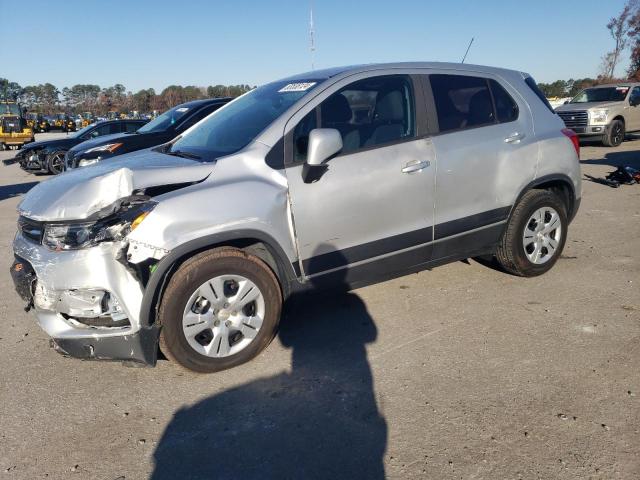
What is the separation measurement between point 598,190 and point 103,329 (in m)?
8.61

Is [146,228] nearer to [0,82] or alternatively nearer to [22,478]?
[22,478]

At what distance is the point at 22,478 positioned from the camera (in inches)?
95.3

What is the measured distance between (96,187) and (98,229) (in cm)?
27

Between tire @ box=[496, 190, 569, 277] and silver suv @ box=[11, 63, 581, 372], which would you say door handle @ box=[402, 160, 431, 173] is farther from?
tire @ box=[496, 190, 569, 277]

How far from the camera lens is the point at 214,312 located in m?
3.16

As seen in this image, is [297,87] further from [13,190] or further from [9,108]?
[9,108]

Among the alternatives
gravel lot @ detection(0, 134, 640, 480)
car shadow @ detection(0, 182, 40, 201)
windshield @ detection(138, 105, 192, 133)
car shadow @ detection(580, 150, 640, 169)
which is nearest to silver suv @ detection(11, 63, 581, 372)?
gravel lot @ detection(0, 134, 640, 480)

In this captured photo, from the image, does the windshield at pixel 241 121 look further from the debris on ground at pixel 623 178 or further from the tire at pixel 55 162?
the tire at pixel 55 162

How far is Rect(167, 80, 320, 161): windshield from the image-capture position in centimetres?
356

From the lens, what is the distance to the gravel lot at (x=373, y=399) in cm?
244

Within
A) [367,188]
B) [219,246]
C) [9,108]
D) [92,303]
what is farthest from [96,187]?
[9,108]

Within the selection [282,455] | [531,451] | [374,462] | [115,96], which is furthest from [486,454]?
[115,96]

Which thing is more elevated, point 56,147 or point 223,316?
point 56,147

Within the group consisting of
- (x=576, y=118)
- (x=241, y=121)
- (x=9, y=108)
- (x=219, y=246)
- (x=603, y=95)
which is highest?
(x=9, y=108)
